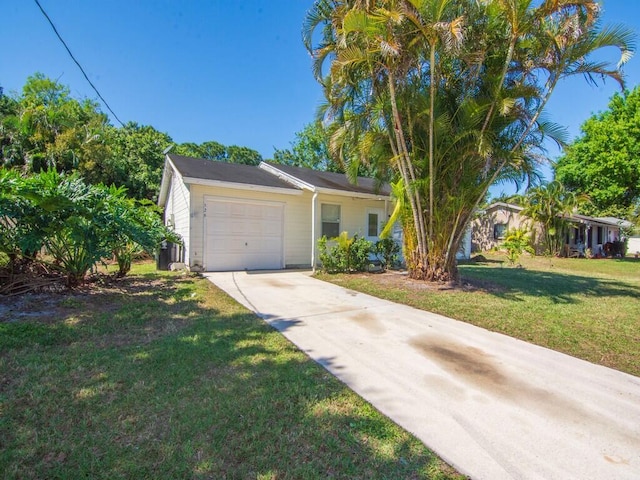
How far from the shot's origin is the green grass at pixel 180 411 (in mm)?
2018

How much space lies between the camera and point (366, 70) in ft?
26.3

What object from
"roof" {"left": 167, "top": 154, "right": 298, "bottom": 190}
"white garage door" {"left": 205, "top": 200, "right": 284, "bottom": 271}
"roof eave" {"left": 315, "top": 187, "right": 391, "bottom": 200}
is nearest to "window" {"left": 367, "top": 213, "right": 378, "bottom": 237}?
"roof eave" {"left": 315, "top": 187, "right": 391, "bottom": 200}

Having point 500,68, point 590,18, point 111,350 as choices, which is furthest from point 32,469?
point 590,18

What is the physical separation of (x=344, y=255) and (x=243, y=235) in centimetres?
331

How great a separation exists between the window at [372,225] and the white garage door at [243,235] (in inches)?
144

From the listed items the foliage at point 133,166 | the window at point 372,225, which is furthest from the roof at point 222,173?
the foliage at point 133,166

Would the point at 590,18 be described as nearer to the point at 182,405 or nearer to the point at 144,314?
the point at 182,405

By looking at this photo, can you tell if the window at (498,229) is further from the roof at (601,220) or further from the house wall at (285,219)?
the house wall at (285,219)

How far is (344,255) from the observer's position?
9.81m

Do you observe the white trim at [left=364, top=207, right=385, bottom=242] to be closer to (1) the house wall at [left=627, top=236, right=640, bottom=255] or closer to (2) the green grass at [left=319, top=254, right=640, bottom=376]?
(2) the green grass at [left=319, top=254, right=640, bottom=376]

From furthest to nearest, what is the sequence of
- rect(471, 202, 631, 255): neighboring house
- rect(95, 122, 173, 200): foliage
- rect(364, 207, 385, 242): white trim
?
rect(471, 202, 631, 255): neighboring house < rect(95, 122, 173, 200): foliage < rect(364, 207, 385, 242): white trim

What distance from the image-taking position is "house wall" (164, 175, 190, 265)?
9.94 meters

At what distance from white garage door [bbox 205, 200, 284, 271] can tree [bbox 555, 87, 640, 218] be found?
75.7 feet

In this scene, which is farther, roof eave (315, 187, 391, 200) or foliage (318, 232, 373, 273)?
roof eave (315, 187, 391, 200)
